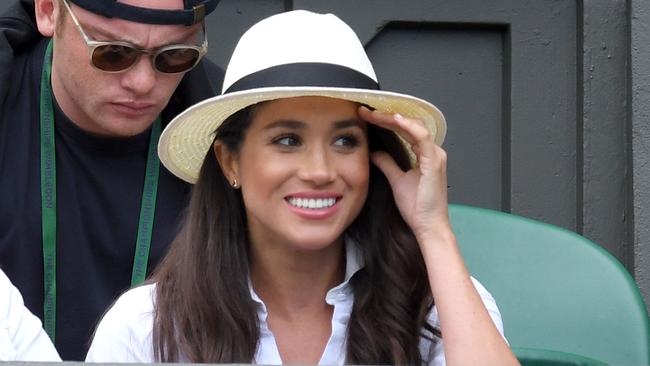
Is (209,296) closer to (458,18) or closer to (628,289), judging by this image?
(628,289)

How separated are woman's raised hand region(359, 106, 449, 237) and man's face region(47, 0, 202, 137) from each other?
723mm

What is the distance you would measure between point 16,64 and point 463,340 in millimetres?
Answer: 1444

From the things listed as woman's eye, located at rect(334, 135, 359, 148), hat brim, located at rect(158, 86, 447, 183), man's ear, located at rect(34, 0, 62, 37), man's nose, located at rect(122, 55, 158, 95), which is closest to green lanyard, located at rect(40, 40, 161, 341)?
man's ear, located at rect(34, 0, 62, 37)

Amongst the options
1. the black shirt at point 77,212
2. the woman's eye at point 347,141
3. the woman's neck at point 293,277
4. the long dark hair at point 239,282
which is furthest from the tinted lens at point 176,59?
the woman's eye at point 347,141

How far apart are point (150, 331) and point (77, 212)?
702 millimetres

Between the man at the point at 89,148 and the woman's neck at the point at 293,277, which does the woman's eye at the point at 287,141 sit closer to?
the woman's neck at the point at 293,277

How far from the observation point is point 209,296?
280 cm

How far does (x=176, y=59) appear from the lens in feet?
10.9

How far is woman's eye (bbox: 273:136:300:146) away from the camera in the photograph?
2707mm

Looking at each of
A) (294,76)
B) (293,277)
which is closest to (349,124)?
(294,76)

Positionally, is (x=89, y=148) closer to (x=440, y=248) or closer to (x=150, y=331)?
(x=150, y=331)

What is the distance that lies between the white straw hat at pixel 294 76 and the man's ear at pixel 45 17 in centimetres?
74

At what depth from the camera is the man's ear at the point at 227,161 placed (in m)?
2.85

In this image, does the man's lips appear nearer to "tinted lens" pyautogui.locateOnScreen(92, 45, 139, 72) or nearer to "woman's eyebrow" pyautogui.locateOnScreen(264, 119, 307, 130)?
"tinted lens" pyautogui.locateOnScreen(92, 45, 139, 72)
